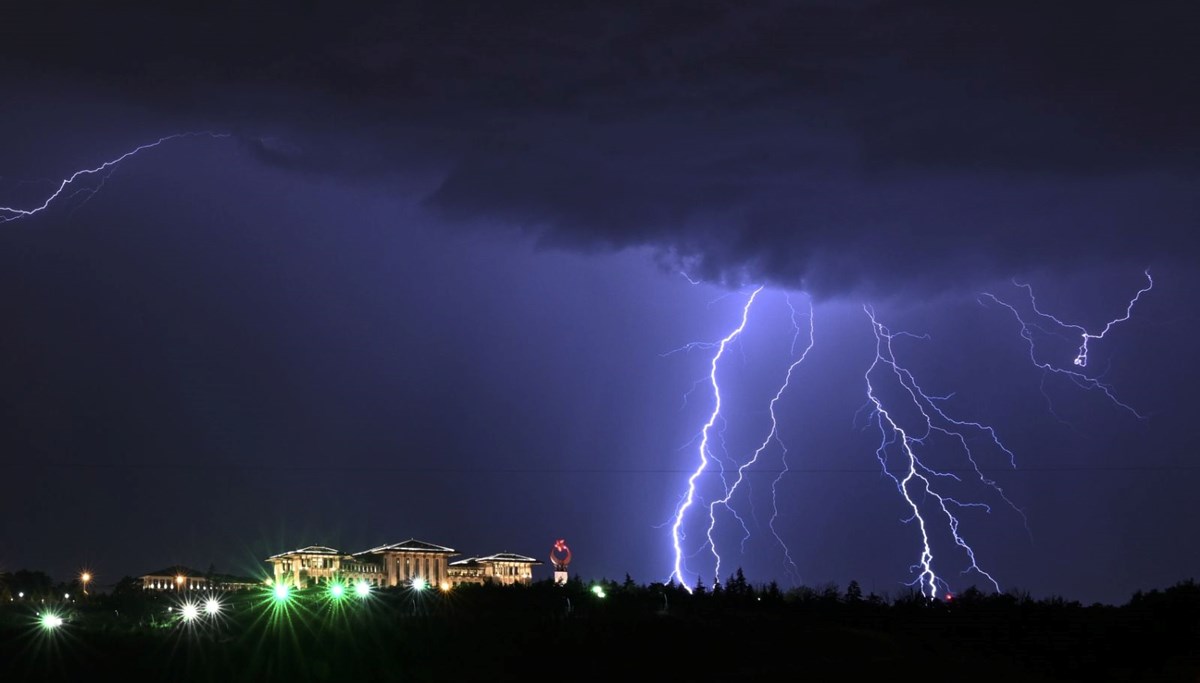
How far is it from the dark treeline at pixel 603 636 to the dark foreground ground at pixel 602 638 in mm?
63

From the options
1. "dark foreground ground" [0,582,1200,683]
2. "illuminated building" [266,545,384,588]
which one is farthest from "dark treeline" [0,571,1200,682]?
"illuminated building" [266,545,384,588]

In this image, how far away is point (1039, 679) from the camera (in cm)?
3719

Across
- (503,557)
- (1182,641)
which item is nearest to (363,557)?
(503,557)

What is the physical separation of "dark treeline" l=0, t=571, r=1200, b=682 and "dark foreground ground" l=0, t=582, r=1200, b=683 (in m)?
0.06

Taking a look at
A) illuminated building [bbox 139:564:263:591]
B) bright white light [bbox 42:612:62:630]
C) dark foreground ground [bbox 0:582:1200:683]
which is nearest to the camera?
dark foreground ground [bbox 0:582:1200:683]

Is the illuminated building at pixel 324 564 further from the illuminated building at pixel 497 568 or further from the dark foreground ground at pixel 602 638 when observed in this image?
the dark foreground ground at pixel 602 638

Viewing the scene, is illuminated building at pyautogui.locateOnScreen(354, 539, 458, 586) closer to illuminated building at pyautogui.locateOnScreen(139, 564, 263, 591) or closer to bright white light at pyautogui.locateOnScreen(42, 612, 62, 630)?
illuminated building at pyautogui.locateOnScreen(139, 564, 263, 591)

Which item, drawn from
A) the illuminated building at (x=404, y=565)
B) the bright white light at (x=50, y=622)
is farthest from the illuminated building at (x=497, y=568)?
the bright white light at (x=50, y=622)

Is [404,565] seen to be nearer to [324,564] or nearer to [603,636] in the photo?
[324,564]

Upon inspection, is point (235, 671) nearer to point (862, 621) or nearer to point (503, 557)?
point (862, 621)

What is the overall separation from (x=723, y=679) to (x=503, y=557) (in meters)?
31.1

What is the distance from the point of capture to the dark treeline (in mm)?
30281

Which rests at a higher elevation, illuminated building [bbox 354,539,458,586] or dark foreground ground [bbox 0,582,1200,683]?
illuminated building [bbox 354,539,458,586]

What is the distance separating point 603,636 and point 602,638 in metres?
0.16
